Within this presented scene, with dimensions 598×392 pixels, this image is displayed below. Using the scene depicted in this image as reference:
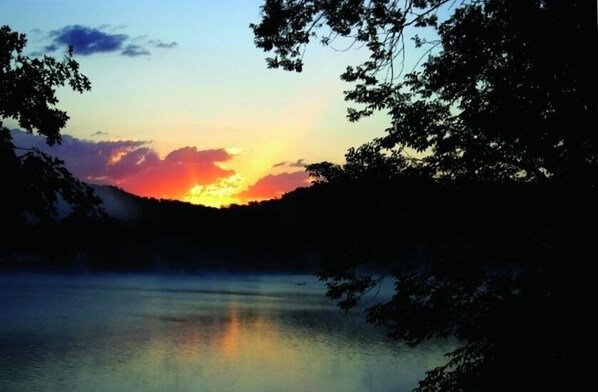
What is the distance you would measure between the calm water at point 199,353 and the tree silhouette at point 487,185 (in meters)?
21.2

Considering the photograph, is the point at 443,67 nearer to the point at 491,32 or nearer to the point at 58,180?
the point at 491,32

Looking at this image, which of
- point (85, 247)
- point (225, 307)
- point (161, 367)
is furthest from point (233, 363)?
point (225, 307)

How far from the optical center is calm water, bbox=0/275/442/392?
33.1 m

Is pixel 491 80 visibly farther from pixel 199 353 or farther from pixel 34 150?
pixel 199 353

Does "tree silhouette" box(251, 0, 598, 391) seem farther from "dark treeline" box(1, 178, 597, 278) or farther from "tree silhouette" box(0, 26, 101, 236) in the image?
"tree silhouette" box(0, 26, 101, 236)

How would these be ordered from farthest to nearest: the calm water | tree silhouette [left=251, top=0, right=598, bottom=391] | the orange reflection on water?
the orange reflection on water
the calm water
tree silhouette [left=251, top=0, right=598, bottom=391]

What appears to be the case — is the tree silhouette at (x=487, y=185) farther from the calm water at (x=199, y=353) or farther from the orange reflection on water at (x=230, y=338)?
the orange reflection on water at (x=230, y=338)

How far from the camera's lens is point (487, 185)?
430 inches

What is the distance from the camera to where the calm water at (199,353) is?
33.1 metres

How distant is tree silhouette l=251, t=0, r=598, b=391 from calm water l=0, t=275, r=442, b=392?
21.2 metres

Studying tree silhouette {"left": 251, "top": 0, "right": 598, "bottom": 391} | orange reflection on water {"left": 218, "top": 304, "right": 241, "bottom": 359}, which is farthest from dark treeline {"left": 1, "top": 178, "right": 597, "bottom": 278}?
orange reflection on water {"left": 218, "top": 304, "right": 241, "bottom": 359}

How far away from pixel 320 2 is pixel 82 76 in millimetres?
4325

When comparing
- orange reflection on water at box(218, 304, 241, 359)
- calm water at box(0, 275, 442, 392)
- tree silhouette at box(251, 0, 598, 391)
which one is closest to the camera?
tree silhouette at box(251, 0, 598, 391)

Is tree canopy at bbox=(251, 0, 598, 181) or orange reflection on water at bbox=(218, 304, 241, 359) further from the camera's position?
orange reflection on water at bbox=(218, 304, 241, 359)
